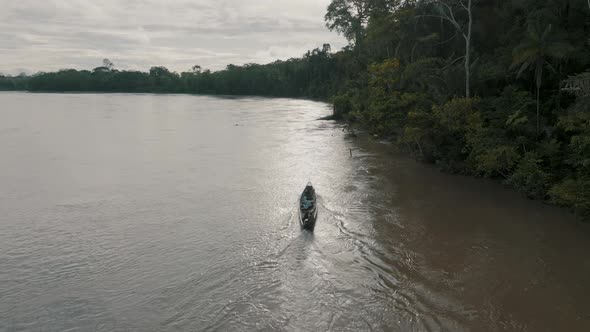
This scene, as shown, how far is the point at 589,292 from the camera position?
38.6ft

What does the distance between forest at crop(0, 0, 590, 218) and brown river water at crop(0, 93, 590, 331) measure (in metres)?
1.51

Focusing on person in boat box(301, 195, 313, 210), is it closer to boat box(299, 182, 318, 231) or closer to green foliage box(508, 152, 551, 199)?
boat box(299, 182, 318, 231)

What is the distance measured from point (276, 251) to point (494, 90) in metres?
17.3

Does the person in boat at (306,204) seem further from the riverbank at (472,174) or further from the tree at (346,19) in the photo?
the tree at (346,19)

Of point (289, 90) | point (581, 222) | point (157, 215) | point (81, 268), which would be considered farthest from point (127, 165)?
point (289, 90)

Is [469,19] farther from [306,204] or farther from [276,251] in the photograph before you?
[276,251]

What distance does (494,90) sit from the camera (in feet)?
81.3

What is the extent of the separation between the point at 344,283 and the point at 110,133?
115ft

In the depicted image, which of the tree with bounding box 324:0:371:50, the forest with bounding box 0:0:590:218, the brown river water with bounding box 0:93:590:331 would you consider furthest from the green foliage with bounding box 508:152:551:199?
the tree with bounding box 324:0:371:50

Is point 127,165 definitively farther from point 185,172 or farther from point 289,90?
point 289,90

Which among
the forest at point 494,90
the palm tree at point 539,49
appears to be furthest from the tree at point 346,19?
the palm tree at point 539,49

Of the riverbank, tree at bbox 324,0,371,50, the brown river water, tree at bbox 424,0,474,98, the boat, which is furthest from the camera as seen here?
tree at bbox 324,0,371,50

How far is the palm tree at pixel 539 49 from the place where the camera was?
18422mm

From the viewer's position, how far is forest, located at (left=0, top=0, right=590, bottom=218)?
18.6 meters
